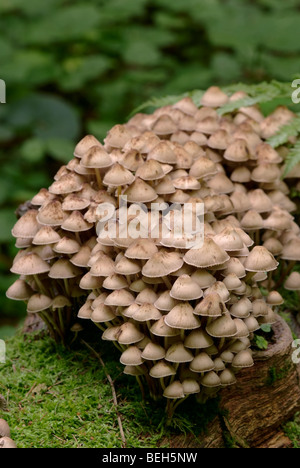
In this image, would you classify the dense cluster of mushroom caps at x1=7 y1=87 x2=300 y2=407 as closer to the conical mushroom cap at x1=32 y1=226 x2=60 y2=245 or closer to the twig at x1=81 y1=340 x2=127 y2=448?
the conical mushroom cap at x1=32 y1=226 x2=60 y2=245

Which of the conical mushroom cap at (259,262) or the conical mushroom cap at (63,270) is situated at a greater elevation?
the conical mushroom cap at (259,262)

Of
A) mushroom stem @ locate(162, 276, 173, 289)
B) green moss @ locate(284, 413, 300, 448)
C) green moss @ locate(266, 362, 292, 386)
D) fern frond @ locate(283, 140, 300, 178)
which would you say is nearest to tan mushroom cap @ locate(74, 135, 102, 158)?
mushroom stem @ locate(162, 276, 173, 289)

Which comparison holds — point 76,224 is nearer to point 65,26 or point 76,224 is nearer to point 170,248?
point 170,248

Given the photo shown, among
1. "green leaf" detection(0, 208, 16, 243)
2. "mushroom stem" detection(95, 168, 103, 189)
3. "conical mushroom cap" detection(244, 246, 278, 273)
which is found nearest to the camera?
"conical mushroom cap" detection(244, 246, 278, 273)

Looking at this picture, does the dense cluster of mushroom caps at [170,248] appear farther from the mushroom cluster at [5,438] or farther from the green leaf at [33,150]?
the green leaf at [33,150]

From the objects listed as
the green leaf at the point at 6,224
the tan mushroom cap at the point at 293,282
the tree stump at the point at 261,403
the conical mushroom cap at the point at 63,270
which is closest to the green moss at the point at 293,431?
the tree stump at the point at 261,403
